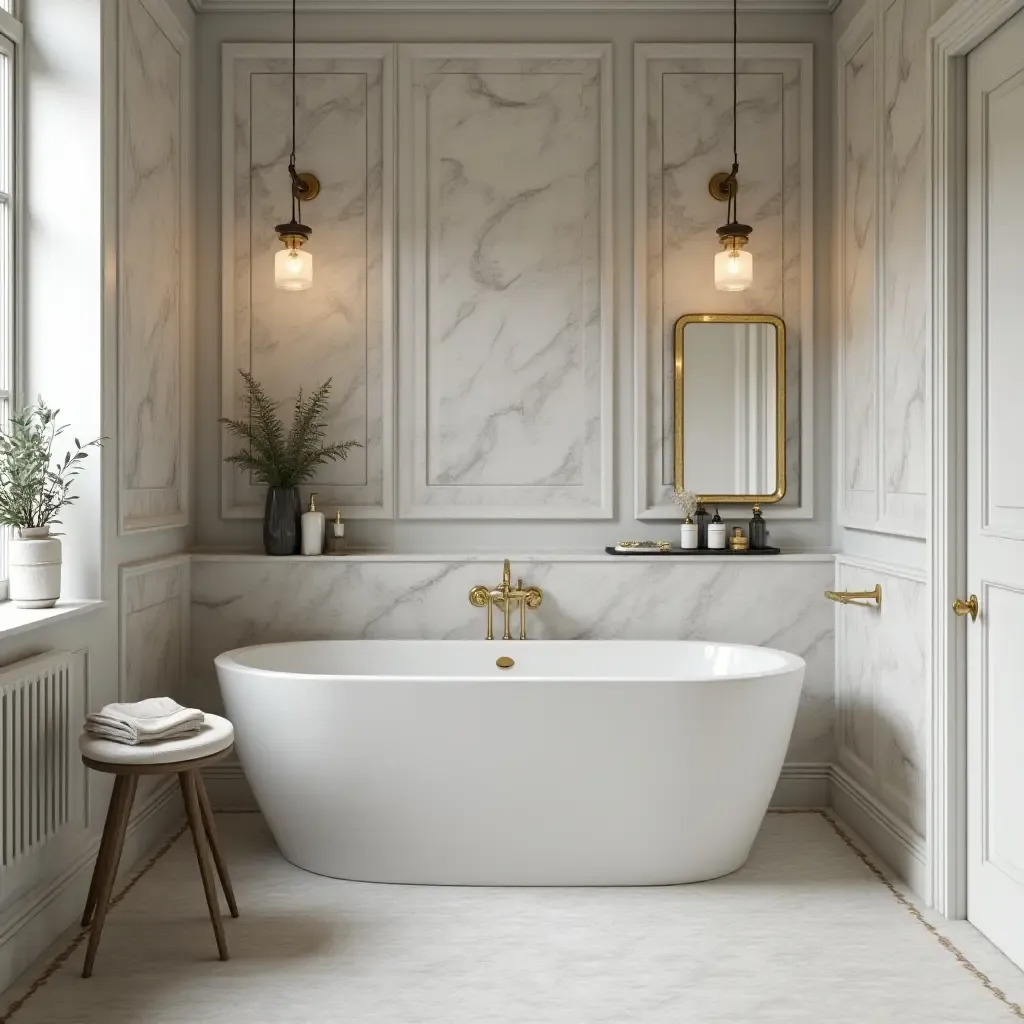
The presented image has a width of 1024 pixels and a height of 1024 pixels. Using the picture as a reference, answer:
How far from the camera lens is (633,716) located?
293 cm

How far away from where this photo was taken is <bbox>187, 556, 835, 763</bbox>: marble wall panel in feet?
12.4

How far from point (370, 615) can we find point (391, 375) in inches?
35.7

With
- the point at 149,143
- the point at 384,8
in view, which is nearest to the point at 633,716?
the point at 149,143

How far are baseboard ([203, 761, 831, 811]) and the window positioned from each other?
1.26 m

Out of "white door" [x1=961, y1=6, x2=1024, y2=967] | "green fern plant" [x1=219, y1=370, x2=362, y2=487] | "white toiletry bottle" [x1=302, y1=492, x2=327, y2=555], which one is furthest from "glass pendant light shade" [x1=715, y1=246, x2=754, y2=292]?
"white toiletry bottle" [x1=302, y1=492, x2=327, y2=555]

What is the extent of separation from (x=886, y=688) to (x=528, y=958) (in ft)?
4.85

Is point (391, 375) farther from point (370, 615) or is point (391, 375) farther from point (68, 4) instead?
point (68, 4)

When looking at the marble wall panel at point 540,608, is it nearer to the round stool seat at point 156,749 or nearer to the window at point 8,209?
the window at point 8,209

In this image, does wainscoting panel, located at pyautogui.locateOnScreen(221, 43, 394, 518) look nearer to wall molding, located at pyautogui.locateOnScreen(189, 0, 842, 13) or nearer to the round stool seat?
wall molding, located at pyautogui.locateOnScreen(189, 0, 842, 13)

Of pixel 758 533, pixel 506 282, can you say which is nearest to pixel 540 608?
pixel 758 533

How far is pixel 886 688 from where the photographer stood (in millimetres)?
3346

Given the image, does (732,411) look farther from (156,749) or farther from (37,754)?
(37,754)

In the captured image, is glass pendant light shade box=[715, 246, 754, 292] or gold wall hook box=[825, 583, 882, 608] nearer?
gold wall hook box=[825, 583, 882, 608]

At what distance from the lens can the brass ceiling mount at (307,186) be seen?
12.7ft
